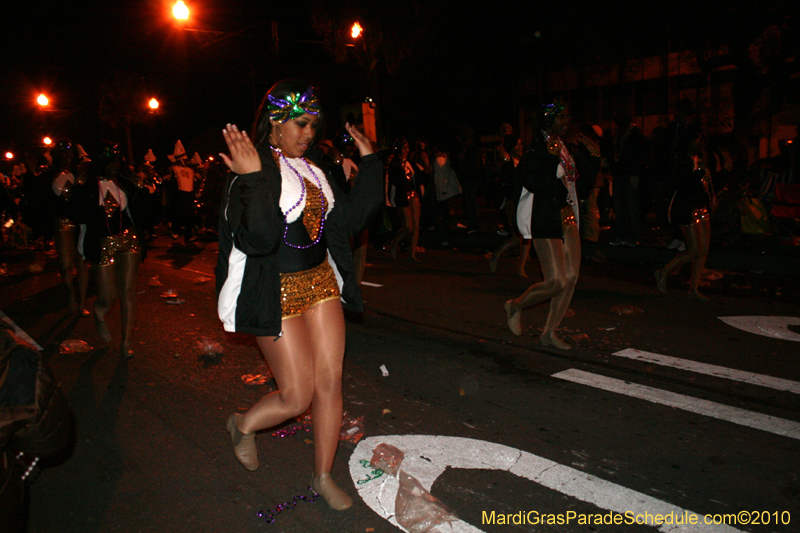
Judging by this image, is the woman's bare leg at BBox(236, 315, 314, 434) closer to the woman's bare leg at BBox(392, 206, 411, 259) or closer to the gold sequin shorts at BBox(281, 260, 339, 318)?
the gold sequin shorts at BBox(281, 260, 339, 318)

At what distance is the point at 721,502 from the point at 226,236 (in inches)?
110

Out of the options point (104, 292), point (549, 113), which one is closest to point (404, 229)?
point (104, 292)

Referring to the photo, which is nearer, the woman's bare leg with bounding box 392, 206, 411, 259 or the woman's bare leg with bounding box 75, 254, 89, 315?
the woman's bare leg with bounding box 75, 254, 89, 315

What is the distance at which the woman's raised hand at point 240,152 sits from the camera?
2.73 meters

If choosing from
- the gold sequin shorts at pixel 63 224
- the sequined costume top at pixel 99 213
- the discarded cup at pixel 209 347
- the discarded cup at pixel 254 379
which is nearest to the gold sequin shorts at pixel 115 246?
the sequined costume top at pixel 99 213

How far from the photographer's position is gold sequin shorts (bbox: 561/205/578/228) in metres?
5.51

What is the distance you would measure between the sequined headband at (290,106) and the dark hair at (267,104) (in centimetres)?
2

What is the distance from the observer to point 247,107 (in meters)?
41.1

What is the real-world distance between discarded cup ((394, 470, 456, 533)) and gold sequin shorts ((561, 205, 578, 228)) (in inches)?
116

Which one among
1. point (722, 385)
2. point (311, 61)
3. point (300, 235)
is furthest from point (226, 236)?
point (311, 61)

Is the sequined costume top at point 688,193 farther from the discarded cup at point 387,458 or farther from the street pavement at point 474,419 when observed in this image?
the discarded cup at point 387,458

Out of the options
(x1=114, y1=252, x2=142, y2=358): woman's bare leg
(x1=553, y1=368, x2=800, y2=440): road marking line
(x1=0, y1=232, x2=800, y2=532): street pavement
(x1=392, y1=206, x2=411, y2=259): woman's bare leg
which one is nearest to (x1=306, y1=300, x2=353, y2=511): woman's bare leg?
(x1=0, y1=232, x2=800, y2=532): street pavement

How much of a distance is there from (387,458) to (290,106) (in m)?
2.07

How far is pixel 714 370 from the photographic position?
5.23 m
